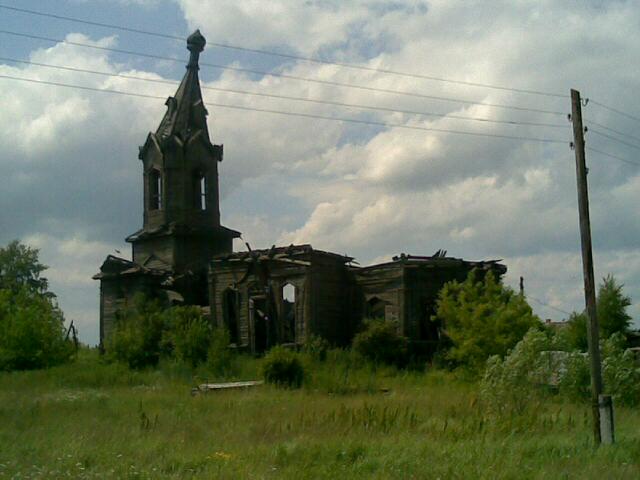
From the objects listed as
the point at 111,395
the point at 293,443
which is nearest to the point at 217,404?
the point at 111,395

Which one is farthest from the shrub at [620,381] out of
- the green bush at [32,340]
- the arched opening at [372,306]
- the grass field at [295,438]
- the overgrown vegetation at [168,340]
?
the green bush at [32,340]

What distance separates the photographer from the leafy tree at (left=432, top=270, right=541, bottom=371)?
90.0 feet

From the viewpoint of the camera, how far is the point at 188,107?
146 feet

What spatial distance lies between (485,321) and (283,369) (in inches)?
281

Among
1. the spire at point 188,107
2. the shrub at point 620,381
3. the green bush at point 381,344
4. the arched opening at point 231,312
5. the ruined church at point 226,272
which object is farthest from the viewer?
the spire at point 188,107

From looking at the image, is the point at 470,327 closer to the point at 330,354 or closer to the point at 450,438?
the point at 330,354

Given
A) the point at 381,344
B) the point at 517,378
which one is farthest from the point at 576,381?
the point at 381,344

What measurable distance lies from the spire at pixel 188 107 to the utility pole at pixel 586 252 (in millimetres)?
28747

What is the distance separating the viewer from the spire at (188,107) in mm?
43688

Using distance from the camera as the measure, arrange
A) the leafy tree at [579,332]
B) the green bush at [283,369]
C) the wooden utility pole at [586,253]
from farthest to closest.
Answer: the leafy tree at [579,332], the green bush at [283,369], the wooden utility pole at [586,253]

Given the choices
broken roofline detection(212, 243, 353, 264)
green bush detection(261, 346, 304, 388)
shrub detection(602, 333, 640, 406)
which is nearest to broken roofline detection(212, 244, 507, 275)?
broken roofline detection(212, 243, 353, 264)

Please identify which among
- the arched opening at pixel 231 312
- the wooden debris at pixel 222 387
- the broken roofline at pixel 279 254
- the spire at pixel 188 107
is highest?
the spire at pixel 188 107

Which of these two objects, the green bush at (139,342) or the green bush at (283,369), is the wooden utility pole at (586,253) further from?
the green bush at (139,342)

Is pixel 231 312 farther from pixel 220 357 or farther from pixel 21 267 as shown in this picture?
pixel 21 267
